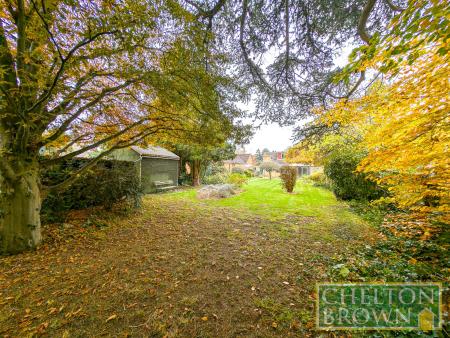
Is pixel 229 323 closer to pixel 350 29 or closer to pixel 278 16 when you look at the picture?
pixel 278 16

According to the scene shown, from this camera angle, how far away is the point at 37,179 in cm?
360

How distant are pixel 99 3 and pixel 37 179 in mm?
3659

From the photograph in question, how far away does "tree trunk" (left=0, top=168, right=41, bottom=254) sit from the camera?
3.21m

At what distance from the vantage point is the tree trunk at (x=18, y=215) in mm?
3205

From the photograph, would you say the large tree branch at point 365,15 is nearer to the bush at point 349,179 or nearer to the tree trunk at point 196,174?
the bush at point 349,179

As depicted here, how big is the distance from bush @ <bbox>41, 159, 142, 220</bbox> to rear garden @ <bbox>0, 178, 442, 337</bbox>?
426mm

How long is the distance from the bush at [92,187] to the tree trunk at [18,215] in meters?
1.12

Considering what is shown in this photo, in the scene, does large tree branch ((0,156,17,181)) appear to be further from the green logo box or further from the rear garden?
the green logo box

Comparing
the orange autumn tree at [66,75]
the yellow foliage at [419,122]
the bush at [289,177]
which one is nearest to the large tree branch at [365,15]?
the yellow foliage at [419,122]

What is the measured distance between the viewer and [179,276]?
2.69 meters

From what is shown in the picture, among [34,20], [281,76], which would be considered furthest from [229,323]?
[281,76]

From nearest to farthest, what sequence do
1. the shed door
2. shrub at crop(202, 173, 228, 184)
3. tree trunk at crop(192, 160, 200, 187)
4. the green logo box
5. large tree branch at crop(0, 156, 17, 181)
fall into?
the green logo box < large tree branch at crop(0, 156, 17, 181) < the shed door < tree trunk at crop(192, 160, 200, 187) < shrub at crop(202, 173, 228, 184)

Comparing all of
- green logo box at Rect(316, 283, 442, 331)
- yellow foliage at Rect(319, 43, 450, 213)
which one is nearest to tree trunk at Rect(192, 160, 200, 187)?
yellow foliage at Rect(319, 43, 450, 213)

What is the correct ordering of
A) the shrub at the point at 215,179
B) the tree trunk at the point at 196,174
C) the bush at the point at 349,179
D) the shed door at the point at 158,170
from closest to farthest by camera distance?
the bush at the point at 349,179, the shed door at the point at 158,170, the tree trunk at the point at 196,174, the shrub at the point at 215,179
